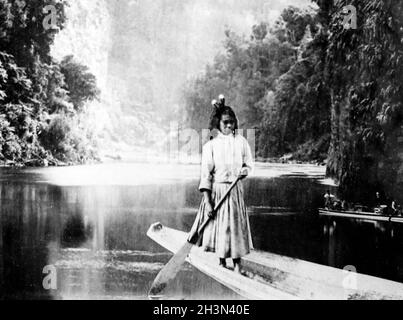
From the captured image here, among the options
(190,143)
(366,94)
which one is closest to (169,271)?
(190,143)

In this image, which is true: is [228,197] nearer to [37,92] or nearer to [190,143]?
[190,143]

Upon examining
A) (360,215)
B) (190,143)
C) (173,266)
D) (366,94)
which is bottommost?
(173,266)

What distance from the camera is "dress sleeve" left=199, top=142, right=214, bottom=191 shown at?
4.82 m

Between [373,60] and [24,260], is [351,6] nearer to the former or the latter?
[373,60]

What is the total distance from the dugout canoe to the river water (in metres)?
0.09

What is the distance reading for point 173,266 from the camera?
4961 mm

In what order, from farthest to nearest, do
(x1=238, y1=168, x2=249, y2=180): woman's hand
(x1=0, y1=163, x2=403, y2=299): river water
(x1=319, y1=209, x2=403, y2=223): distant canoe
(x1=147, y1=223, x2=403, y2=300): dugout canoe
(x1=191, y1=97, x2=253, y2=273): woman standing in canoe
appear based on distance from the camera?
(x1=319, y1=209, x2=403, y2=223): distant canoe, (x1=0, y1=163, x2=403, y2=299): river water, (x1=147, y1=223, x2=403, y2=300): dugout canoe, (x1=191, y1=97, x2=253, y2=273): woman standing in canoe, (x1=238, y1=168, x2=249, y2=180): woman's hand

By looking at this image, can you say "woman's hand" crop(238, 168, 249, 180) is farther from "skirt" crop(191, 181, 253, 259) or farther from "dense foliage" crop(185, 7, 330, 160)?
"dense foliage" crop(185, 7, 330, 160)

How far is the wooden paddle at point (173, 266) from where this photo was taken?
4918 millimetres

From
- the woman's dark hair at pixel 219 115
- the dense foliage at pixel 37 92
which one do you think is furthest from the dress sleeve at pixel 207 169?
the dense foliage at pixel 37 92

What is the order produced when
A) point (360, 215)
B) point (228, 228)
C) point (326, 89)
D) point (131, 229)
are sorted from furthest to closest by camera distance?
point (326, 89) → point (360, 215) → point (131, 229) → point (228, 228)

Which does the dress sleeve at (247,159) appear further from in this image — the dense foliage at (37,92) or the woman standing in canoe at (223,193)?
the dense foliage at (37,92)

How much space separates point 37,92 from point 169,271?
85.0 inches

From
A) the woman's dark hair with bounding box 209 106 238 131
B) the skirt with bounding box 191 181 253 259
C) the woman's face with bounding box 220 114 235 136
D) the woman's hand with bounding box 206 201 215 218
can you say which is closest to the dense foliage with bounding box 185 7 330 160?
the woman's dark hair with bounding box 209 106 238 131
